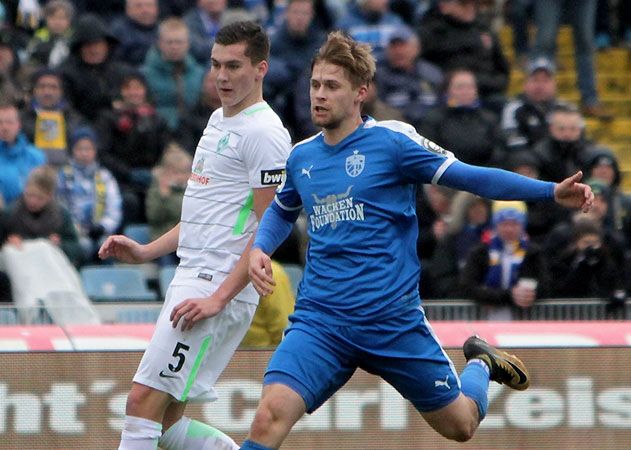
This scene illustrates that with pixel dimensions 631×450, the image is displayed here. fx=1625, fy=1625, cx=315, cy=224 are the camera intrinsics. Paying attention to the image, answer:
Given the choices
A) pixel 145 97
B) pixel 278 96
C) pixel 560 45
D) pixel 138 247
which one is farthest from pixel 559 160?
pixel 138 247

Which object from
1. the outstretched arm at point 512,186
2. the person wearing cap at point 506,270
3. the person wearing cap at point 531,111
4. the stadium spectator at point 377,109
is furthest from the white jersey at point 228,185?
the person wearing cap at point 531,111

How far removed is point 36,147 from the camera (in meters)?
12.3

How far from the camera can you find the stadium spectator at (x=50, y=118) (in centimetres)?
1233

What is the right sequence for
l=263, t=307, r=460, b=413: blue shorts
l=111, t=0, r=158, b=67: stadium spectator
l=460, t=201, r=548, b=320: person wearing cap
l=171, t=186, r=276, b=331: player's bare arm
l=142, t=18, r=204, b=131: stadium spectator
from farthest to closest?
l=111, t=0, r=158, b=67: stadium spectator → l=142, t=18, r=204, b=131: stadium spectator → l=460, t=201, r=548, b=320: person wearing cap → l=171, t=186, r=276, b=331: player's bare arm → l=263, t=307, r=460, b=413: blue shorts

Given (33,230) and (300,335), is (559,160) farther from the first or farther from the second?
(300,335)

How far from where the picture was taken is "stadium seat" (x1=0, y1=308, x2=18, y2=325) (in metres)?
10.4

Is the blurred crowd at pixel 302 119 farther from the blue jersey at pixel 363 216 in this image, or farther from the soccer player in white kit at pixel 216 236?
the blue jersey at pixel 363 216

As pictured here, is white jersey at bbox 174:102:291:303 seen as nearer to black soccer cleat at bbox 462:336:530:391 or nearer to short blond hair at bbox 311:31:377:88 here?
short blond hair at bbox 311:31:377:88

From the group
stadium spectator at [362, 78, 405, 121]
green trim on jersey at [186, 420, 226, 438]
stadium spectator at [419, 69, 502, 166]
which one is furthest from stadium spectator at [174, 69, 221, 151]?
green trim on jersey at [186, 420, 226, 438]

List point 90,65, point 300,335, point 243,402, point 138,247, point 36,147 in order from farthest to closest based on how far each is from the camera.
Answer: point 90,65, point 36,147, point 243,402, point 138,247, point 300,335

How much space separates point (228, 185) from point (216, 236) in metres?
0.24

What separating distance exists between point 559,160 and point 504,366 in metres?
4.93

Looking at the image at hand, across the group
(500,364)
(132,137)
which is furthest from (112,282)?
(500,364)

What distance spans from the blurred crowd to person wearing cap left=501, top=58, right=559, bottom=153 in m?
0.01
